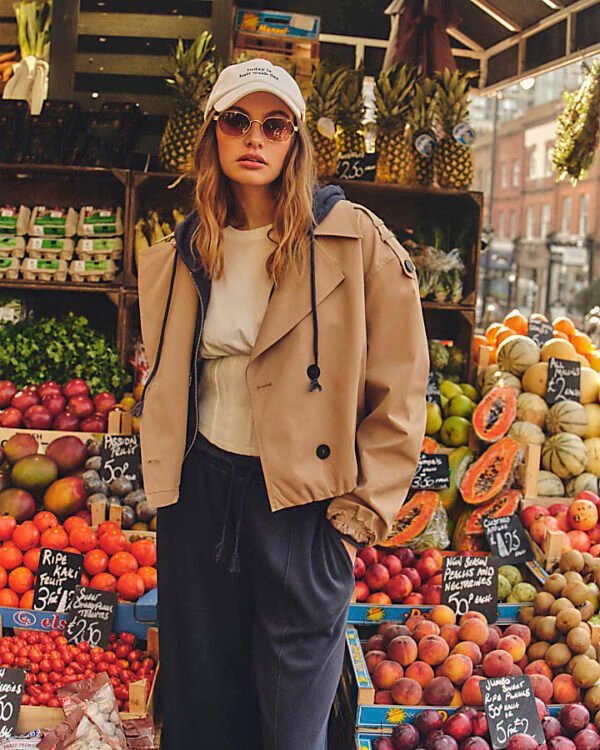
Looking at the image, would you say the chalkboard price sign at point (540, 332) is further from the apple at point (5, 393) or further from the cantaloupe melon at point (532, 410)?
the apple at point (5, 393)

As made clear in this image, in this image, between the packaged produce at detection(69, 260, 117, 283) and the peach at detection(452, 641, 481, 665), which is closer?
the peach at detection(452, 641, 481, 665)

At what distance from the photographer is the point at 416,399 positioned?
182 centimetres

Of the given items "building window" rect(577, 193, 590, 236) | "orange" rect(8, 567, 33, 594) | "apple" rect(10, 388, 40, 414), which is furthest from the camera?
"building window" rect(577, 193, 590, 236)

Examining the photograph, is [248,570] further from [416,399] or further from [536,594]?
[536,594]

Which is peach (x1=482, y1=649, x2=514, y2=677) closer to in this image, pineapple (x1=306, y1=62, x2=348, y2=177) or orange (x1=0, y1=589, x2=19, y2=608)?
orange (x1=0, y1=589, x2=19, y2=608)

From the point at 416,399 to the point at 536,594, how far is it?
167 centimetres

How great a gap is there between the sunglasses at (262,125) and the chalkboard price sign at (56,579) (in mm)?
1693

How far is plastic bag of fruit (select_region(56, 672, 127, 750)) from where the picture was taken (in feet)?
7.98

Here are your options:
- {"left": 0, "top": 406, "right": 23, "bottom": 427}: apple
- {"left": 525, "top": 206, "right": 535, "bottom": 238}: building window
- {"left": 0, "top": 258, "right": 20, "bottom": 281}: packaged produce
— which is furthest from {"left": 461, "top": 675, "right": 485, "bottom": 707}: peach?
{"left": 525, "top": 206, "right": 535, "bottom": 238}: building window

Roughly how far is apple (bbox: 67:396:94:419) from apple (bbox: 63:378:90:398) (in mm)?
58

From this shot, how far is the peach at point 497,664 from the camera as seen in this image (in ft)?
8.56

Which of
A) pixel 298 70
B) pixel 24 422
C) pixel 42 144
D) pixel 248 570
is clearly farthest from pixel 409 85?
pixel 248 570

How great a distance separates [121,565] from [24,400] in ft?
4.09

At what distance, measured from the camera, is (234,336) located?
72.7 inches
